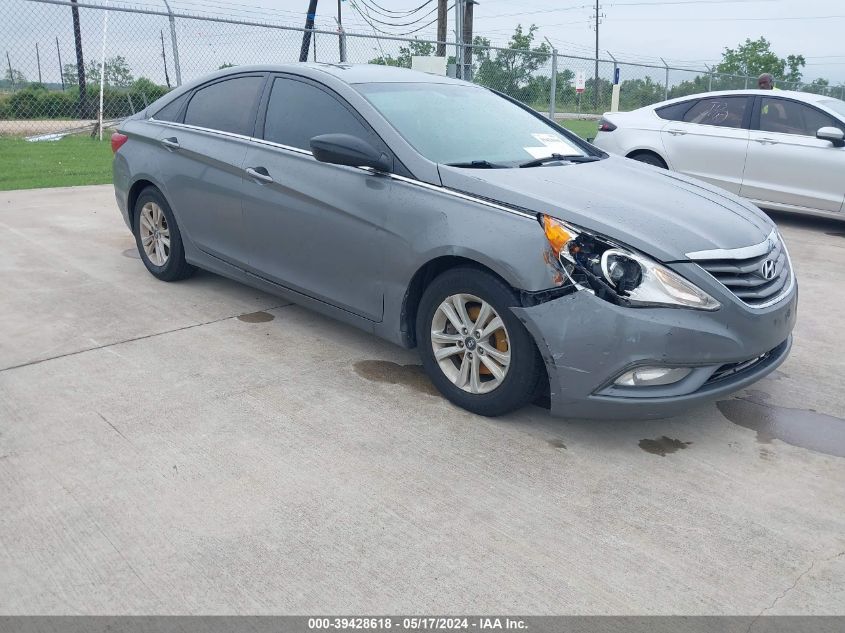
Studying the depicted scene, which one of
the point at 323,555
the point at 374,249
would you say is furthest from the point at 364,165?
the point at 323,555

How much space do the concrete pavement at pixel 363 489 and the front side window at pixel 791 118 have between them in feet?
15.1

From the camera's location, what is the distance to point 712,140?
902 centimetres

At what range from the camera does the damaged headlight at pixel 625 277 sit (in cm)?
325

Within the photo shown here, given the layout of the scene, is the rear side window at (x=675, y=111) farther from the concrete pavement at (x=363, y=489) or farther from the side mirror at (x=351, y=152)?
the side mirror at (x=351, y=152)

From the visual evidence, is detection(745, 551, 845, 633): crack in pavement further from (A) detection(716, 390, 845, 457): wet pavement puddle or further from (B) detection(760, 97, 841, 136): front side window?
(B) detection(760, 97, 841, 136): front side window

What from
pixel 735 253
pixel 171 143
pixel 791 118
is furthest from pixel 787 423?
pixel 791 118

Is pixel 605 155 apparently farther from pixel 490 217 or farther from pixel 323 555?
pixel 323 555

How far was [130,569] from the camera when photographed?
101 inches

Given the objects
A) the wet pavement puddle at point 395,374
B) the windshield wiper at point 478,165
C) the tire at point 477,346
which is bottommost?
the wet pavement puddle at point 395,374

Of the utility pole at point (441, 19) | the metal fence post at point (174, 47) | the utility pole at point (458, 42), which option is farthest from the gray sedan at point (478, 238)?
the utility pole at point (441, 19)

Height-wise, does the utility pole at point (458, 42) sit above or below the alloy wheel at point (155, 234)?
above

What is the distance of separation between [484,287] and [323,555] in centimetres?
141

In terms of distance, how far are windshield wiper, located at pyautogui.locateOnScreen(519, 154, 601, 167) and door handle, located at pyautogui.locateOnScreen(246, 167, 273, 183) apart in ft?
4.83

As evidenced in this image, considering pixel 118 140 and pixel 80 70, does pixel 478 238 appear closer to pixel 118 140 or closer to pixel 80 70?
pixel 118 140
